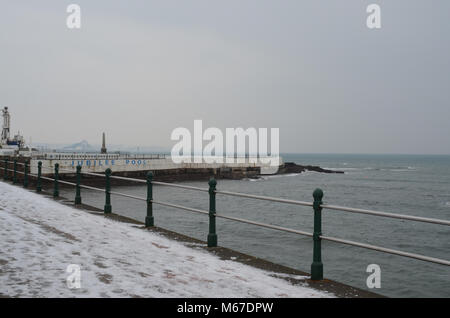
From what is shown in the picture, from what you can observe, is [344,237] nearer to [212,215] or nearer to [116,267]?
[212,215]

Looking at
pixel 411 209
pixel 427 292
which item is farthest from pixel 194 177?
pixel 427 292

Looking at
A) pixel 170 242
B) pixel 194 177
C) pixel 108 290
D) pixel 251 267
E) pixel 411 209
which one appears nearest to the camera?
pixel 108 290

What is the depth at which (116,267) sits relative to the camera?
6.25 m

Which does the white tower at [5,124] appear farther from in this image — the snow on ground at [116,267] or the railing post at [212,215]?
the railing post at [212,215]

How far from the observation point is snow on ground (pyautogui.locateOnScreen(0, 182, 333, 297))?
522 cm

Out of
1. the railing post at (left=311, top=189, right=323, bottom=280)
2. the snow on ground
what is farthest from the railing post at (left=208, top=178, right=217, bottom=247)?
the railing post at (left=311, top=189, right=323, bottom=280)

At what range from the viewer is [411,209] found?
36.2 metres

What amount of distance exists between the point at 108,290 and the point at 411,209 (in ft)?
117

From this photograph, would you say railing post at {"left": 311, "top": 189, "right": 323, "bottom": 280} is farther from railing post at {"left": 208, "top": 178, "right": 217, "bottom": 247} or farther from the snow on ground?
railing post at {"left": 208, "top": 178, "right": 217, "bottom": 247}

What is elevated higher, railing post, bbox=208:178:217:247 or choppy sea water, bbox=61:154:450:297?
railing post, bbox=208:178:217:247

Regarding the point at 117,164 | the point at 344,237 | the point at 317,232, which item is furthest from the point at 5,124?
the point at 317,232

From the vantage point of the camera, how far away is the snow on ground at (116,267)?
522cm
